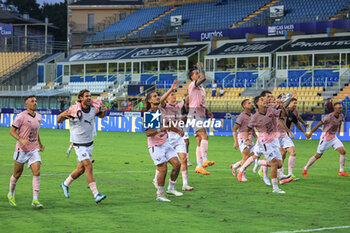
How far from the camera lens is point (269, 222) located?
921cm

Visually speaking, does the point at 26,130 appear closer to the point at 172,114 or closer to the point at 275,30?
the point at 172,114

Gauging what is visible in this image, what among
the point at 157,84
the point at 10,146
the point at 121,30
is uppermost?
the point at 121,30

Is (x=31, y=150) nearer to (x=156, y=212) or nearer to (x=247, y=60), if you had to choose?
(x=156, y=212)

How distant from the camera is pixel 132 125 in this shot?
4056 cm

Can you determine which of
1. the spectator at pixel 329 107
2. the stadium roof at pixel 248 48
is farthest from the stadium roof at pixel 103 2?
the spectator at pixel 329 107

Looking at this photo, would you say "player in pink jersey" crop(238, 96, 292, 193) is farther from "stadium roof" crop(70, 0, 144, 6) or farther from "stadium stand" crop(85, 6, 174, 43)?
"stadium roof" crop(70, 0, 144, 6)

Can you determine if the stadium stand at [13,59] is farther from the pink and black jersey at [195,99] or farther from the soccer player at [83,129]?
the soccer player at [83,129]

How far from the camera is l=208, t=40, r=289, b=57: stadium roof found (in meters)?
50.2

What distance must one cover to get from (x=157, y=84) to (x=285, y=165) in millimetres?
35335

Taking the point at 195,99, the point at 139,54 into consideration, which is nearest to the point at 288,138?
the point at 195,99

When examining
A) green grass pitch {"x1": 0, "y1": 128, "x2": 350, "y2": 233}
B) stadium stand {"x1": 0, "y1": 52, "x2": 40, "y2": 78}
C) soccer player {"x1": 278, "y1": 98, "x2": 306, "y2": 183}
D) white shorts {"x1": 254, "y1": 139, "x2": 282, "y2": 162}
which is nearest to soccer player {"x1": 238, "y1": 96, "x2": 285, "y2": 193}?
white shorts {"x1": 254, "y1": 139, "x2": 282, "y2": 162}

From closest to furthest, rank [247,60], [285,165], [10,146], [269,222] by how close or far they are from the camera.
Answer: [269,222]
[285,165]
[10,146]
[247,60]

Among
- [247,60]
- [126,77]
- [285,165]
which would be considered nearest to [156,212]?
[285,165]

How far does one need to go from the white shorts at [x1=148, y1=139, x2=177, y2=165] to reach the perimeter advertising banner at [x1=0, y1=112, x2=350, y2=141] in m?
22.2
